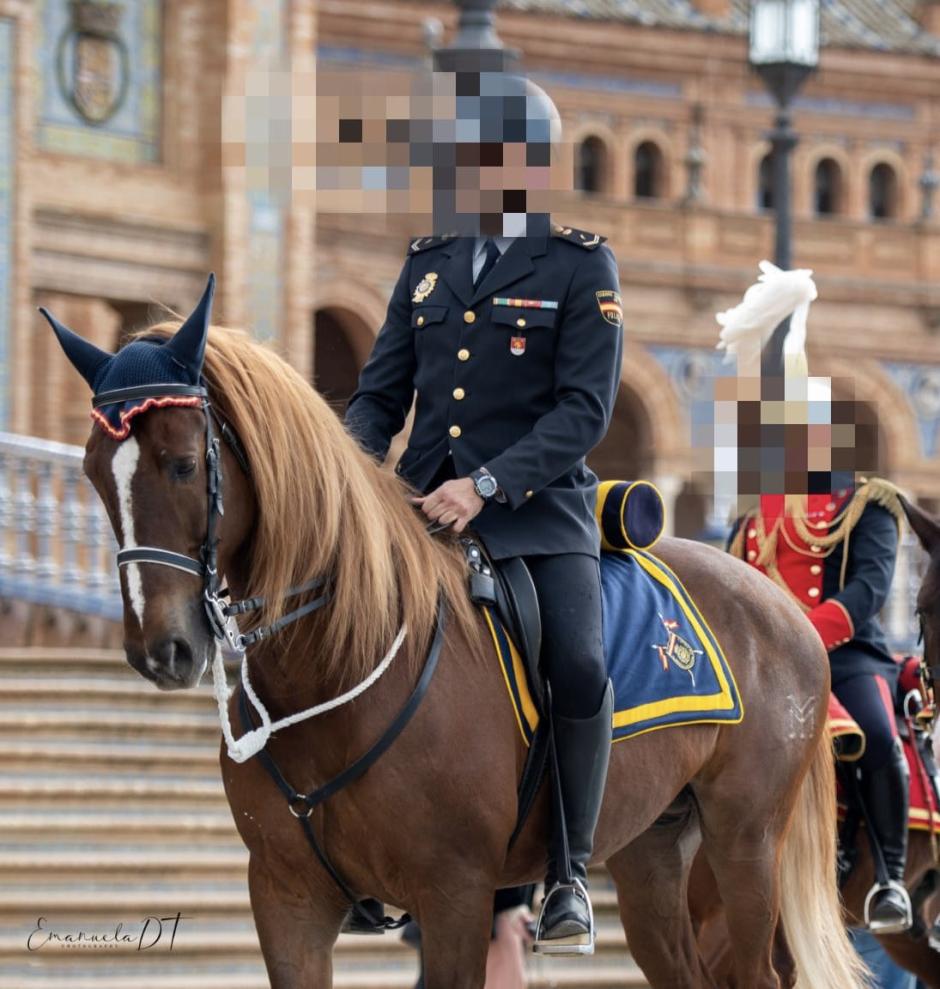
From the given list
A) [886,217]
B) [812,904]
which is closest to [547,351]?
[812,904]

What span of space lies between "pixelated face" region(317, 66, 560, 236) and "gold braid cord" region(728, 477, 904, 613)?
2.14 metres

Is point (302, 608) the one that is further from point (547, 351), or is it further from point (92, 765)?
point (92, 765)

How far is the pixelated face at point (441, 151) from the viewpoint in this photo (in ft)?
16.5

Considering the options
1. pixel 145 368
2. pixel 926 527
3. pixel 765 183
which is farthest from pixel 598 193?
pixel 145 368

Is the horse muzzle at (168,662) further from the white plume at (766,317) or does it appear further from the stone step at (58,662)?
the stone step at (58,662)

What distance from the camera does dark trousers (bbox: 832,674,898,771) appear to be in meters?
7.17

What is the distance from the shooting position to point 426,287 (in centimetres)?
529

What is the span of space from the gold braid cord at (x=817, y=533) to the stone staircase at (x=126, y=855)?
284 centimetres

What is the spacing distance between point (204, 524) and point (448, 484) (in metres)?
0.78

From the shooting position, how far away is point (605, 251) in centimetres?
530

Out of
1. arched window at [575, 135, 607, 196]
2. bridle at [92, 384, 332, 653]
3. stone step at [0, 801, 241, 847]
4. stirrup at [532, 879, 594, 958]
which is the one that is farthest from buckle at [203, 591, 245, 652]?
arched window at [575, 135, 607, 196]

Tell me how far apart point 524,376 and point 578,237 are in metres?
0.37

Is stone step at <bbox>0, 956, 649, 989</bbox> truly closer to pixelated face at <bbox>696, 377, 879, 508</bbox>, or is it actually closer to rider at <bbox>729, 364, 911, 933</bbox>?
A: rider at <bbox>729, 364, 911, 933</bbox>
